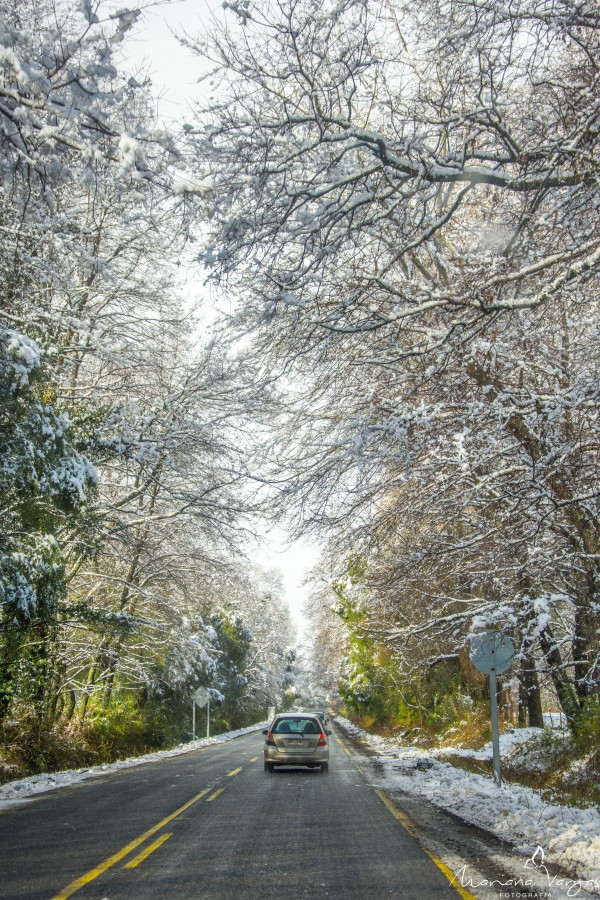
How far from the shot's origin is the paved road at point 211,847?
5.70m

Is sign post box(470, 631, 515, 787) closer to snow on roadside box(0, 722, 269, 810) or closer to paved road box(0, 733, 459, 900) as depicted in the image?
paved road box(0, 733, 459, 900)

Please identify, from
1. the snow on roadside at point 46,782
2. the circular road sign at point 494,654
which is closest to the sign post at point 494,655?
the circular road sign at point 494,654

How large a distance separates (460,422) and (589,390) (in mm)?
2300

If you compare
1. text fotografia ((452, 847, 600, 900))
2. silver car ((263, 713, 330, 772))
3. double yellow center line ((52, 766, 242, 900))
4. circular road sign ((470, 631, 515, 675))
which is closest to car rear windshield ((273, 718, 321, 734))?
silver car ((263, 713, 330, 772))

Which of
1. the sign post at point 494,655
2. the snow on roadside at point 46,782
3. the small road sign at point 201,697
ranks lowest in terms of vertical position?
the snow on roadside at point 46,782

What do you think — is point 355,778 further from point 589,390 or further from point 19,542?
point 589,390

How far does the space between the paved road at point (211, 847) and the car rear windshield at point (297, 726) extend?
444 cm

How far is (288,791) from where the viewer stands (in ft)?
40.9

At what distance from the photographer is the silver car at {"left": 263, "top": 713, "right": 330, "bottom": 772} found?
16297mm

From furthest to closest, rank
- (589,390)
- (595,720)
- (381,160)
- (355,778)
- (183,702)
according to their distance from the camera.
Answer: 1. (183,702)
2. (355,778)
3. (595,720)
4. (589,390)
5. (381,160)

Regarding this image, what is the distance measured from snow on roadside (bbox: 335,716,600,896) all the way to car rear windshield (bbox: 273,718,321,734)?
2.43 meters

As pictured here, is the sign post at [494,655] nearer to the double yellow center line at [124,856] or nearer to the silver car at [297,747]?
the double yellow center line at [124,856]

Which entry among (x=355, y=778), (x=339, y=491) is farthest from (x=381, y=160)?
(x=355, y=778)

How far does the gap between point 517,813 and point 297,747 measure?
9081 mm
